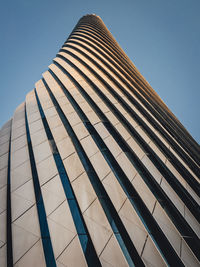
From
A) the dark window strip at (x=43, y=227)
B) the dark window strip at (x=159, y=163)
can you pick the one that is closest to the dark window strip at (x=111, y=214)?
the dark window strip at (x=43, y=227)

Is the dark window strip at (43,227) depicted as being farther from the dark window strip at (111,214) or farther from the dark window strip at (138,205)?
the dark window strip at (138,205)

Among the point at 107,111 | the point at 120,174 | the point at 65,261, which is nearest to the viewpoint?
the point at 65,261

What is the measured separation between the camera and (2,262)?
493cm

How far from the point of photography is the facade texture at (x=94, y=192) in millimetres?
5203

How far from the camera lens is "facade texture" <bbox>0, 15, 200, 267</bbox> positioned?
5203 millimetres

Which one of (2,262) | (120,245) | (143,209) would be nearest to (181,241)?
(143,209)

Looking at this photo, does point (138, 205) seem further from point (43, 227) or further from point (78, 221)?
point (43, 227)

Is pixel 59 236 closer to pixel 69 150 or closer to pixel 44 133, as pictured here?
pixel 69 150

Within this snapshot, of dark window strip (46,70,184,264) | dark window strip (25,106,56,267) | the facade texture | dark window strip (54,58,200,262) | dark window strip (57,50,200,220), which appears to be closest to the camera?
dark window strip (25,106,56,267)

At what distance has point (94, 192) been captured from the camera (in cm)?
673

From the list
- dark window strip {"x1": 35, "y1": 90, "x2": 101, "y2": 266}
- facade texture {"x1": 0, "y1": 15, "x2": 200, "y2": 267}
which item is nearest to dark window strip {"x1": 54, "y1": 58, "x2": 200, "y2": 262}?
facade texture {"x1": 0, "y1": 15, "x2": 200, "y2": 267}

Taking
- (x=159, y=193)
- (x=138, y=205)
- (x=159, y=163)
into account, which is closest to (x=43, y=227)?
(x=138, y=205)

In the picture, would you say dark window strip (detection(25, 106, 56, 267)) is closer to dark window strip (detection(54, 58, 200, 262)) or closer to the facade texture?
the facade texture

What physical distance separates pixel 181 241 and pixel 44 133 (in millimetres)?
9870
